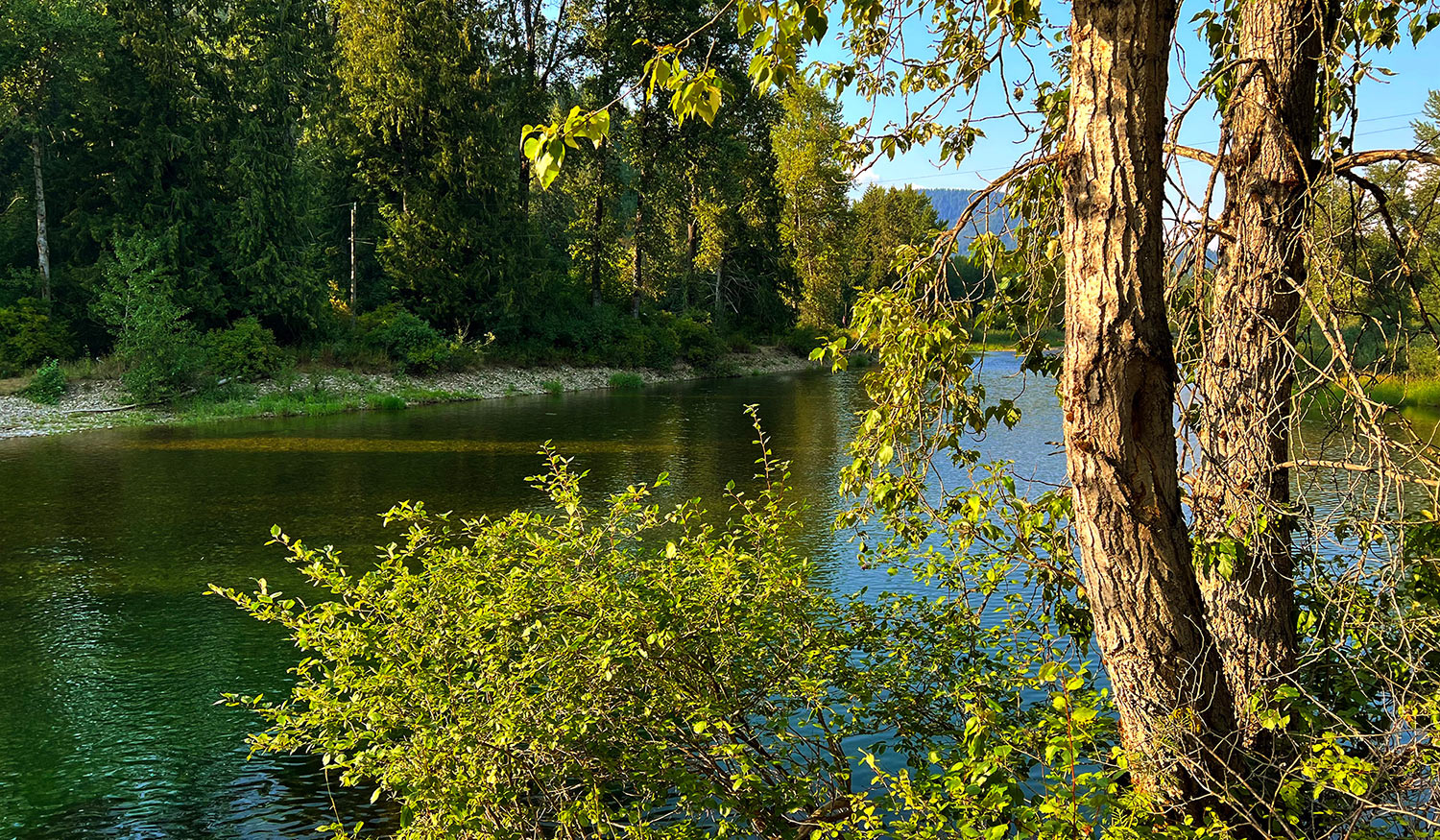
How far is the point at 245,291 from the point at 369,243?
7.13m

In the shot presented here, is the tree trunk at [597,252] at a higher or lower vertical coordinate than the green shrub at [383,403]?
higher

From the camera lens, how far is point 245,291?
27.3m

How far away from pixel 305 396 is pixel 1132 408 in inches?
1016

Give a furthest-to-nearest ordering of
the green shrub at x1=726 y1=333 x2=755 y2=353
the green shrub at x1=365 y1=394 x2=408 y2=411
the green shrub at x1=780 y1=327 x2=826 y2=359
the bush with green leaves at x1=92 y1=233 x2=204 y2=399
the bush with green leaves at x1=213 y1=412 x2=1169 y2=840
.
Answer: the green shrub at x1=780 y1=327 x2=826 y2=359 < the green shrub at x1=726 y1=333 x2=755 y2=353 < the green shrub at x1=365 y1=394 x2=408 y2=411 < the bush with green leaves at x1=92 y1=233 x2=204 y2=399 < the bush with green leaves at x1=213 y1=412 x2=1169 y2=840

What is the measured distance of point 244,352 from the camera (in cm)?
2588

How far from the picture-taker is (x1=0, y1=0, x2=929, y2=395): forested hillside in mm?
25453

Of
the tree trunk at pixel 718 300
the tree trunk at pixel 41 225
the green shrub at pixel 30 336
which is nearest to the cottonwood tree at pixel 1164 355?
the green shrub at pixel 30 336

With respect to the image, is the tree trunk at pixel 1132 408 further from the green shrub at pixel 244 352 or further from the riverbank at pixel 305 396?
the green shrub at pixel 244 352

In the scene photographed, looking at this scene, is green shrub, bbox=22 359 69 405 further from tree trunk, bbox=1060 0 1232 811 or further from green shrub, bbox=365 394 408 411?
tree trunk, bbox=1060 0 1232 811

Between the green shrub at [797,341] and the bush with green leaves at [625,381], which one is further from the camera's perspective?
the green shrub at [797,341]

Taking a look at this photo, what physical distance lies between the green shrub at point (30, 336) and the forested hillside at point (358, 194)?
67 mm

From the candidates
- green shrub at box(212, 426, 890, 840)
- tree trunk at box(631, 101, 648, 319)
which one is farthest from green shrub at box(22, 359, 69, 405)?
green shrub at box(212, 426, 890, 840)

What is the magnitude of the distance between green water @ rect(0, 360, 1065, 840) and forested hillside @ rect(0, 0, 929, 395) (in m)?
5.43

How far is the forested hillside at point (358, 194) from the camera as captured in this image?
2545 cm
